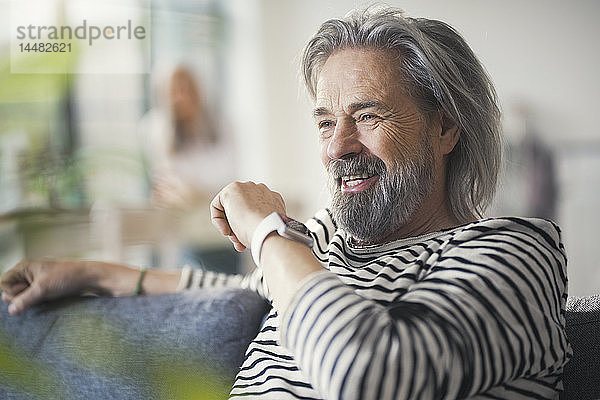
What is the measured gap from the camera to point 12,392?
1.19 metres

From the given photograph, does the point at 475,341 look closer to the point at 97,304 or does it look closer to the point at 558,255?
the point at 558,255

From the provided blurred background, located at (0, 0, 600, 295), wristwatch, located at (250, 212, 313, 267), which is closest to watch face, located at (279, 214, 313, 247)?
wristwatch, located at (250, 212, 313, 267)

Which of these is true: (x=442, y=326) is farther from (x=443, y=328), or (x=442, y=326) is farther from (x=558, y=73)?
(x=558, y=73)

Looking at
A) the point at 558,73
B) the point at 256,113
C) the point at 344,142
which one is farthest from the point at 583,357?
the point at 256,113

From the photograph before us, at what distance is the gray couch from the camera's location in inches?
44.6

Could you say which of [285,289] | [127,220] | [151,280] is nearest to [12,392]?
[151,280]

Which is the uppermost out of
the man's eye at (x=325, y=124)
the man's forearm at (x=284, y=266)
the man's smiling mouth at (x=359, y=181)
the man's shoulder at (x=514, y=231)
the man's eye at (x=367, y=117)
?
the man's eye at (x=367, y=117)

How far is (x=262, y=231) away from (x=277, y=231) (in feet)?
0.07

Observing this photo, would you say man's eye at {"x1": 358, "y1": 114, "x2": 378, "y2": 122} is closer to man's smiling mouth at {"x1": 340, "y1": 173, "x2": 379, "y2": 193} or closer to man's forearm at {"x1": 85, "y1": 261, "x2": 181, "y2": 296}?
man's smiling mouth at {"x1": 340, "y1": 173, "x2": 379, "y2": 193}

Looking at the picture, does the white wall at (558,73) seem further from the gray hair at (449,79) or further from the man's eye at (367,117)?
Answer: the man's eye at (367,117)

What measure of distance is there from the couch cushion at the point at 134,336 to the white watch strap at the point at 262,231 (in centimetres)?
37

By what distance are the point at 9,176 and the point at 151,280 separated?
1194mm

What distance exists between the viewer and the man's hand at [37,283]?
1364 mm

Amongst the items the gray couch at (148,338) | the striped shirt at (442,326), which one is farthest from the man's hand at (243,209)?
the gray couch at (148,338)
